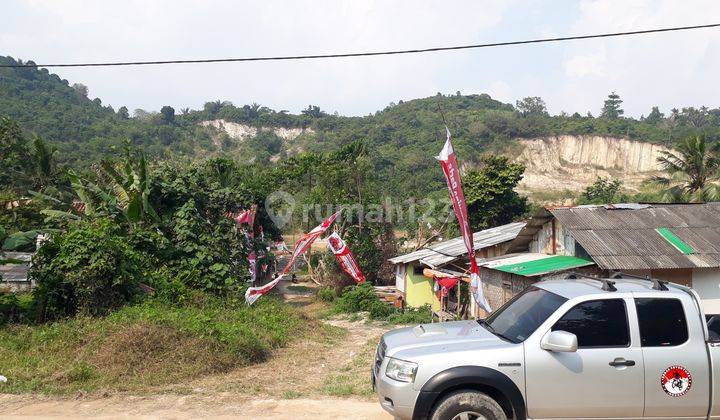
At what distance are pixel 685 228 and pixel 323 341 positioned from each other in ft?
30.6

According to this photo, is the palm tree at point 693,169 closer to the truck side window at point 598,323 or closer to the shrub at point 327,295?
the shrub at point 327,295

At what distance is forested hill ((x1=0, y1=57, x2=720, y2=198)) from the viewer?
73250 mm

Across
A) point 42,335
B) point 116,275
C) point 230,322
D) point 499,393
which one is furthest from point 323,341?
point 499,393

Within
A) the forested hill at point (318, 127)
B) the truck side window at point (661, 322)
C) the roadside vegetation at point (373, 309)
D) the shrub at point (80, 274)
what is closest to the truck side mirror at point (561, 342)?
the truck side window at point (661, 322)

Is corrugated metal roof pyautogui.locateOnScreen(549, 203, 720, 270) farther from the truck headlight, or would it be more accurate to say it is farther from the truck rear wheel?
the truck headlight

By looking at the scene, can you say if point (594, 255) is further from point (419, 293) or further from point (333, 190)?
point (333, 190)

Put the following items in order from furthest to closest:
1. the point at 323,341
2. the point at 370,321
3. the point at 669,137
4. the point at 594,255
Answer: the point at 669,137 < the point at 370,321 < the point at 323,341 < the point at 594,255

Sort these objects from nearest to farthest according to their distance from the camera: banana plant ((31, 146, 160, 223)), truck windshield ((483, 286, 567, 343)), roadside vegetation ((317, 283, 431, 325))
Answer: truck windshield ((483, 286, 567, 343)) → banana plant ((31, 146, 160, 223)) → roadside vegetation ((317, 283, 431, 325))

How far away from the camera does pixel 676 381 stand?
548 cm

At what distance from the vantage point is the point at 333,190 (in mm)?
32281

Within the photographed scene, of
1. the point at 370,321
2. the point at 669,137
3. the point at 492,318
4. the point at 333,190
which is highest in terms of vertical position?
the point at 669,137

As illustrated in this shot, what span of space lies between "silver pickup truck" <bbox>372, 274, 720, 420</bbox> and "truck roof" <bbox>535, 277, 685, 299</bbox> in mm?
43

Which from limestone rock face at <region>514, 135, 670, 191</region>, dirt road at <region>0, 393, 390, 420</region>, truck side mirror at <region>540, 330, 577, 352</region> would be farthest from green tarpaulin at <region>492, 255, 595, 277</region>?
limestone rock face at <region>514, 135, 670, 191</region>

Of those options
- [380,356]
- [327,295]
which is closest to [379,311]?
[327,295]
